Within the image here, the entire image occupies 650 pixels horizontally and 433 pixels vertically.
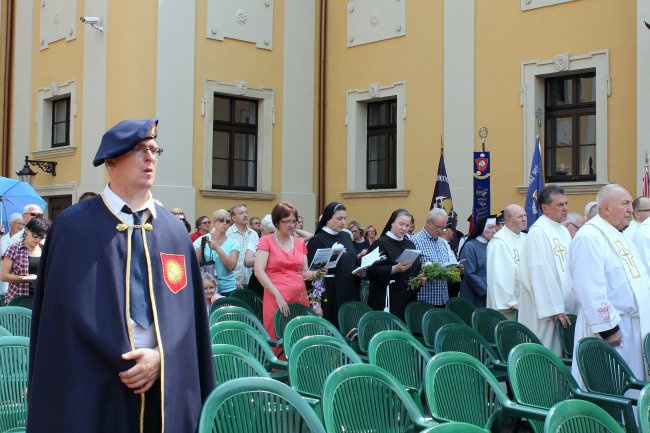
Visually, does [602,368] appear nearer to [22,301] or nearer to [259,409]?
[259,409]

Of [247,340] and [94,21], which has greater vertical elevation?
[94,21]

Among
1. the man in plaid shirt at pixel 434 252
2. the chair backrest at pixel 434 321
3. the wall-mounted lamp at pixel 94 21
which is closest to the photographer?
the chair backrest at pixel 434 321

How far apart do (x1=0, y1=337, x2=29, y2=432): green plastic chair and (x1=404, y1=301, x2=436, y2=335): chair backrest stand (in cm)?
418

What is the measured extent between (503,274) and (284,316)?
224cm

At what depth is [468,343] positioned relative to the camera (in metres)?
5.85

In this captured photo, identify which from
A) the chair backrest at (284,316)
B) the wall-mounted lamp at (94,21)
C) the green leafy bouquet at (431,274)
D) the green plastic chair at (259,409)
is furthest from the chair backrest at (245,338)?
the wall-mounted lamp at (94,21)

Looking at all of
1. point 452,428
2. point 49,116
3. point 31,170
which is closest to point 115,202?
point 452,428

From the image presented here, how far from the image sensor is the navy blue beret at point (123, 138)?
2.92 metres

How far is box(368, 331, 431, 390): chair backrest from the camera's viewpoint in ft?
16.9

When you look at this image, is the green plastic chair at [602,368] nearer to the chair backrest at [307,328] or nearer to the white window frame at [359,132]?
the chair backrest at [307,328]

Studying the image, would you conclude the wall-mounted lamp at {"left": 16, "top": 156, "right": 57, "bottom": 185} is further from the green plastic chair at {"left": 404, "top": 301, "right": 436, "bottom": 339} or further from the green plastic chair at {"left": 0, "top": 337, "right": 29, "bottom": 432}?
the green plastic chair at {"left": 0, "top": 337, "right": 29, "bottom": 432}

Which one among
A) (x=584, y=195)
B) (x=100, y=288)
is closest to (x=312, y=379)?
(x=100, y=288)

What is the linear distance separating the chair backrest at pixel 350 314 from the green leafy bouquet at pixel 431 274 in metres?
0.87

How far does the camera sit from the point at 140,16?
14.4 m
